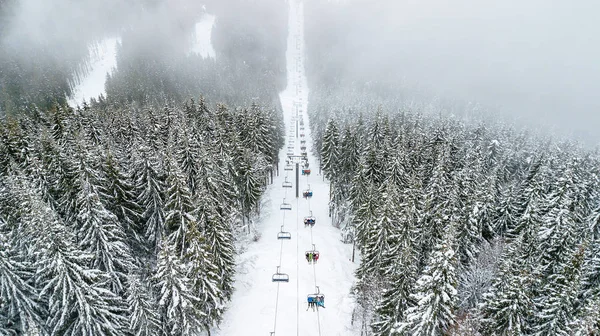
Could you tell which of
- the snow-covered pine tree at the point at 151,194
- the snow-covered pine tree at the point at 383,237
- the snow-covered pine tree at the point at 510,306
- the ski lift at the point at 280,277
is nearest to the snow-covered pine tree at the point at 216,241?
the snow-covered pine tree at the point at 151,194

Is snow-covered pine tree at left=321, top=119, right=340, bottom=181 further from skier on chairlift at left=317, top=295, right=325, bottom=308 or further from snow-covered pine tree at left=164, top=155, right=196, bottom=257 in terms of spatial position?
snow-covered pine tree at left=164, top=155, right=196, bottom=257

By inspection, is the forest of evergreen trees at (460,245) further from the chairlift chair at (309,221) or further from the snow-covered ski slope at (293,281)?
the chairlift chair at (309,221)

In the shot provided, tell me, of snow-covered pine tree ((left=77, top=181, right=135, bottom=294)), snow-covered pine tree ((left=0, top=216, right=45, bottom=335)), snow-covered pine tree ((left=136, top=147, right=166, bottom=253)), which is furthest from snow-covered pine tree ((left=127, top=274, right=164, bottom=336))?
snow-covered pine tree ((left=136, top=147, right=166, bottom=253))

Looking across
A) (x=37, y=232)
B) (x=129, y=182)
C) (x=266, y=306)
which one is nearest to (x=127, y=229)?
(x=129, y=182)

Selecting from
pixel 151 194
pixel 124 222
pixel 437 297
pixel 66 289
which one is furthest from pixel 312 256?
pixel 66 289

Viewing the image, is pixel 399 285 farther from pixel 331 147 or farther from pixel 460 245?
pixel 331 147

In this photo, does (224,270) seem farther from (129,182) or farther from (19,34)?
(19,34)
